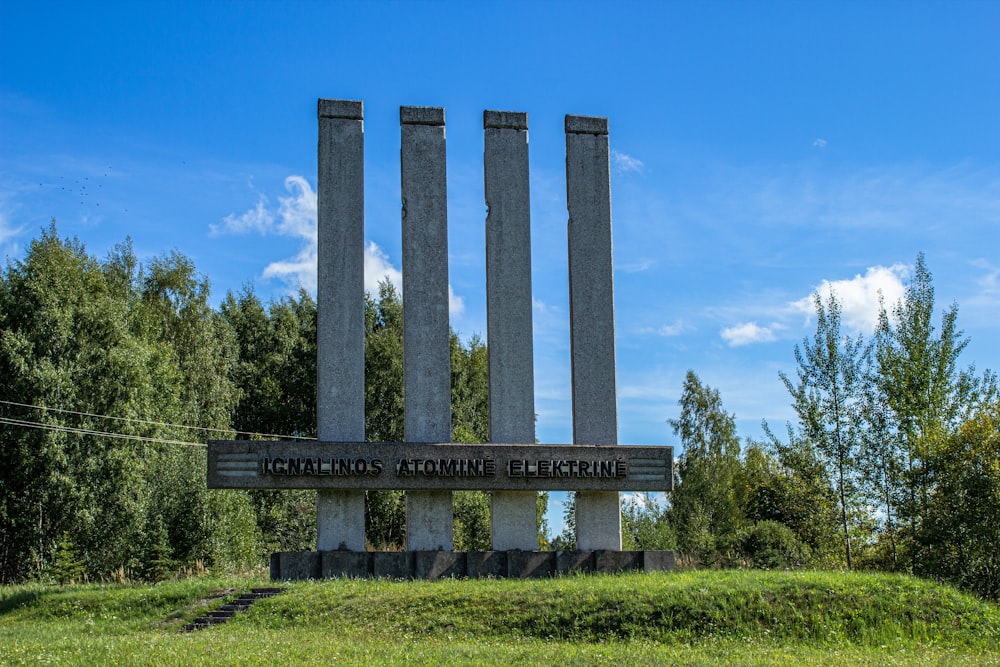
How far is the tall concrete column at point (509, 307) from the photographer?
2138 cm

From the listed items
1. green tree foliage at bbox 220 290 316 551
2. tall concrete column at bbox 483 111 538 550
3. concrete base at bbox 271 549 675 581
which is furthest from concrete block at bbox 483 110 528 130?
green tree foliage at bbox 220 290 316 551

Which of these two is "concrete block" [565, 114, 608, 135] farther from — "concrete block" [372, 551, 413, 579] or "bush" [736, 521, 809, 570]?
"bush" [736, 521, 809, 570]

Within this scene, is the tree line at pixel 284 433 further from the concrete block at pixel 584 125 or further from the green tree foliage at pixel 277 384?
the concrete block at pixel 584 125

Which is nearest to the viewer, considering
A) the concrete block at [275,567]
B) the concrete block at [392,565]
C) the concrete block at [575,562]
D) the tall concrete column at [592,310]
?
the concrete block at [275,567]

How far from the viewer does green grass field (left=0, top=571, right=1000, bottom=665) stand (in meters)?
14.0

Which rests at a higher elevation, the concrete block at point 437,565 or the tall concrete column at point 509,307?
the tall concrete column at point 509,307

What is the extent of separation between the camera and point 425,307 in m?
21.3

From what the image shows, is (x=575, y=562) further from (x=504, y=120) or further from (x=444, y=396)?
(x=504, y=120)

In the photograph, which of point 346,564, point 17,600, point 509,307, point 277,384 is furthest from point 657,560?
point 277,384

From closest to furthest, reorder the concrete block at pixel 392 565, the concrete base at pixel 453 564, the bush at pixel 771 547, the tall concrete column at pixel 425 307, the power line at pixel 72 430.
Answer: the concrete base at pixel 453 564, the concrete block at pixel 392 565, the tall concrete column at pixel 425 307, the bush at pixel 771 547, the power line at pixel 72 430

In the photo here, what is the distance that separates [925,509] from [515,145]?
1320cm

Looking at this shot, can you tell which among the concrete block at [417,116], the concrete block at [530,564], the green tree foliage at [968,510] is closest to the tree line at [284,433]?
the green tree foliage at [968,510]

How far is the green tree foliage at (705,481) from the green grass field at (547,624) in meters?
11.3

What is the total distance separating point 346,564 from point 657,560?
6703mm
